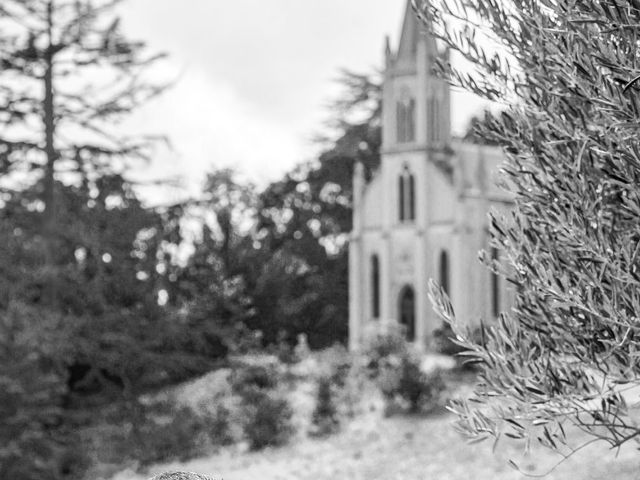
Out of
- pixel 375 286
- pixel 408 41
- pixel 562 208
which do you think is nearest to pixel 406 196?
pixel 375 286

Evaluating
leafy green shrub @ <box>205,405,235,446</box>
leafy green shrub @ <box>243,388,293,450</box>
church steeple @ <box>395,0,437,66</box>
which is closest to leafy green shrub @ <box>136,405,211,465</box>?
leafy green shrub @ <box>205,405,235,446</box>

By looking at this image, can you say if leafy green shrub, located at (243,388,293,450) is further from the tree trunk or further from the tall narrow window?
the tall narrow window

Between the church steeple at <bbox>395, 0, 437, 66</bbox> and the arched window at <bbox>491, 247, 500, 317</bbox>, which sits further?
the church steeple at <bbox>395, 0, 437, 66</bbox>

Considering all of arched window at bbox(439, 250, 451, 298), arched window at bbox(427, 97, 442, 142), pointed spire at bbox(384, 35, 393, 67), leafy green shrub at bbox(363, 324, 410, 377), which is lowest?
leafy green shrub at bbox(363, 324, 410, 377)

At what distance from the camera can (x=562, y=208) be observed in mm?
7469

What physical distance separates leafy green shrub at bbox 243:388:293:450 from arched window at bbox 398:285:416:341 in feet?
38.7

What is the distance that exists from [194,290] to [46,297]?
7.46 m

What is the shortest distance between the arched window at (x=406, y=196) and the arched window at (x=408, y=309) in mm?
2075

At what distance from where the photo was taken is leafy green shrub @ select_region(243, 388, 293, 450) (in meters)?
20.5

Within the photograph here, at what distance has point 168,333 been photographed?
22.2 meters

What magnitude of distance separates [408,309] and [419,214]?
274cm

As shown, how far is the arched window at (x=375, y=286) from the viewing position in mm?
33344

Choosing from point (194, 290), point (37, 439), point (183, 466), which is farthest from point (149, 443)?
point (194, 290)

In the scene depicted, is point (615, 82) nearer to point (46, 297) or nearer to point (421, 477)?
point (421, 477)
